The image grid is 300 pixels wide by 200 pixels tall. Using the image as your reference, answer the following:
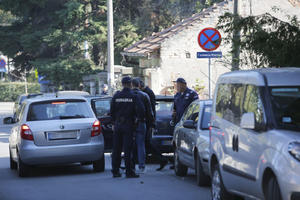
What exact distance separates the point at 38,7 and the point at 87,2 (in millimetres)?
4162

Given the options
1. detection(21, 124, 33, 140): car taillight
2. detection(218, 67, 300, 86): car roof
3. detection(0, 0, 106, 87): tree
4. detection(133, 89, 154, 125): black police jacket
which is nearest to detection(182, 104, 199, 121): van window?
detection(133, 89, 154, 125): black police jacket

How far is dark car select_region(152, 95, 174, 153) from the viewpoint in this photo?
15.9 metres

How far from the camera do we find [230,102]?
31.4 ft

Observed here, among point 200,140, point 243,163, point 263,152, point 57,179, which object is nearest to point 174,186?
point 200,140

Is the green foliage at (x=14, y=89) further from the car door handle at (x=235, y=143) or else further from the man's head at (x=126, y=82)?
the car door handle at (x=235, y=143)

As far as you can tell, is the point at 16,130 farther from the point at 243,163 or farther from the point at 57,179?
the point at 243,163

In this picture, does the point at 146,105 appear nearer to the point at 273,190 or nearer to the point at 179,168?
the point at 179,168

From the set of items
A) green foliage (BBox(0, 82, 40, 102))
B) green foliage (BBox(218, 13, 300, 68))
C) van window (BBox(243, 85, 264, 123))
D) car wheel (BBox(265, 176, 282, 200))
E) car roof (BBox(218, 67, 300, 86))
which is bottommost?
green foliage (BBox(0, 82, 40, 102))

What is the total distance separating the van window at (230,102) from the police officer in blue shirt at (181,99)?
15.6 feet

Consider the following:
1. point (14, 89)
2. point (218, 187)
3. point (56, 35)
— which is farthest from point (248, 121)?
point (14, 89)

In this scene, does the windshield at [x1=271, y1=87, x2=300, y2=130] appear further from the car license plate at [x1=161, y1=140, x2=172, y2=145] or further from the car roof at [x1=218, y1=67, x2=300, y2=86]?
the car license plate at [x1=161, y1=140, x2=172, y2=145]

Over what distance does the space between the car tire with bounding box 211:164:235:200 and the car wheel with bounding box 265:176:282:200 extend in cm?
176

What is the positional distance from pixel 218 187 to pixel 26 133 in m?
5.34

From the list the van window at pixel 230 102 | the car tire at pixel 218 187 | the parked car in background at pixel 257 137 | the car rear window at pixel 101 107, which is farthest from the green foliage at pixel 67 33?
the parked car in background at pixel 257 137
